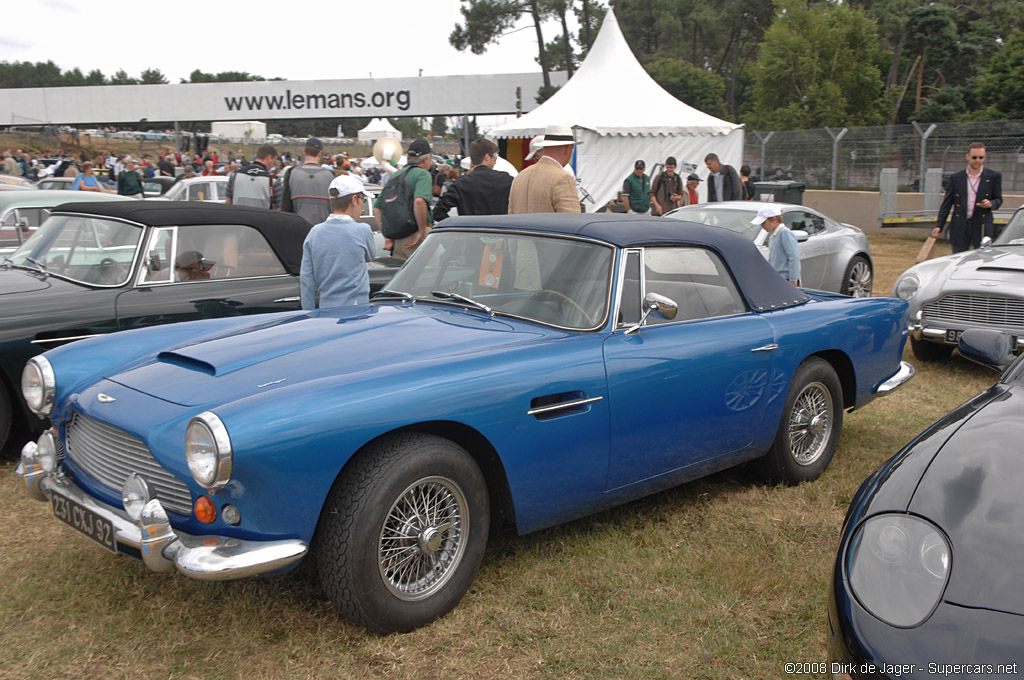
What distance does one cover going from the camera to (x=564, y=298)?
3773 millimetres

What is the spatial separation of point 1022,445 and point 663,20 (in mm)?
63529

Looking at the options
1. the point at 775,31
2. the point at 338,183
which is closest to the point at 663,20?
the point at 775,31

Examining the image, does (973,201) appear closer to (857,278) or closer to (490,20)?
(857,278)

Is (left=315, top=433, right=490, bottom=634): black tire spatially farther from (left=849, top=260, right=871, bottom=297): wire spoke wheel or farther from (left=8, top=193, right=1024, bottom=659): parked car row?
(left=849, top=260, right=871, bottom=297): wire spoke wheel

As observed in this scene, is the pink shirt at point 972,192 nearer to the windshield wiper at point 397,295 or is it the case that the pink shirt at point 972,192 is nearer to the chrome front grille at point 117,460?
the windshield wiper at point 397,295

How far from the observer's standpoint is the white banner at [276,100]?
3922 cm

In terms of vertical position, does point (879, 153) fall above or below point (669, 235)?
above

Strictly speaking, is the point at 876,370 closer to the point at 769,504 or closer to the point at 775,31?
the point at 769,504

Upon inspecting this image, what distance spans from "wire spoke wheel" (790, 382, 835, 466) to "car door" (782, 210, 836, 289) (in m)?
5.17

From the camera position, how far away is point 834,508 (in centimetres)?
430

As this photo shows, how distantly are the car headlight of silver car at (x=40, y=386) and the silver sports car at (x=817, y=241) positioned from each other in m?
7.26

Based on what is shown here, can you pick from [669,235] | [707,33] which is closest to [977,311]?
[669,235]

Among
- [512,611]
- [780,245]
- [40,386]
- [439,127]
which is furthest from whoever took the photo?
[439,127]

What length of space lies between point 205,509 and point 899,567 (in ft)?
6.78
